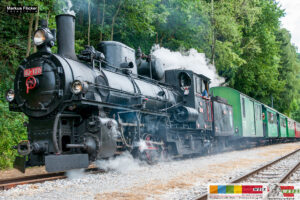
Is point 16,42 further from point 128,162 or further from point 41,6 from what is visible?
point 128,162

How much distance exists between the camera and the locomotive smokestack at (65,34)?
660cm

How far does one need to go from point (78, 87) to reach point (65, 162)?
1372 millimetres

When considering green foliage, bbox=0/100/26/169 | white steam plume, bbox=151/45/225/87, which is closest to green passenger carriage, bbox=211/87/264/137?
white steam plume, bbox=151/45/225/87

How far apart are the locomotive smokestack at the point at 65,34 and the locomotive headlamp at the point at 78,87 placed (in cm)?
104

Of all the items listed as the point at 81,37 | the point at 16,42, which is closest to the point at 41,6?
the point at 16,42

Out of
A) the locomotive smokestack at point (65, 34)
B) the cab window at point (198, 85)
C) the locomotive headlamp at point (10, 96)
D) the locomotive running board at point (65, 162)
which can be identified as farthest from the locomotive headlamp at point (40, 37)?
the cab window at point (198, 85)

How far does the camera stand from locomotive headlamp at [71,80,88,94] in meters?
5.77

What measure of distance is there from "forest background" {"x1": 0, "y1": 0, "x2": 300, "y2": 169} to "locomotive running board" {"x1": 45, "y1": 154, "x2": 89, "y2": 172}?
409 cm

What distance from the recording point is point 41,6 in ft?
35.3

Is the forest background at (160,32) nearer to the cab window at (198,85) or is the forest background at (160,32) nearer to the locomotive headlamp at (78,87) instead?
the locomotive headlamp at (78,87)

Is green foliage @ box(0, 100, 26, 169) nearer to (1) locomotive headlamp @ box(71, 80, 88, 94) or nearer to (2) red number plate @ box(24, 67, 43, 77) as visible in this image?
(2) red number plate @ box(24, 67, 43, 77)

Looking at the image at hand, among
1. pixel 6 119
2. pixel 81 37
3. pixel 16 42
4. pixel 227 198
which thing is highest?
pixel 81 37

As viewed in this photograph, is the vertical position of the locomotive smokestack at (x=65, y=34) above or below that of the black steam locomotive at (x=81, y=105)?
above

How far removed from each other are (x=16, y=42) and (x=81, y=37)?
4.14 meters
